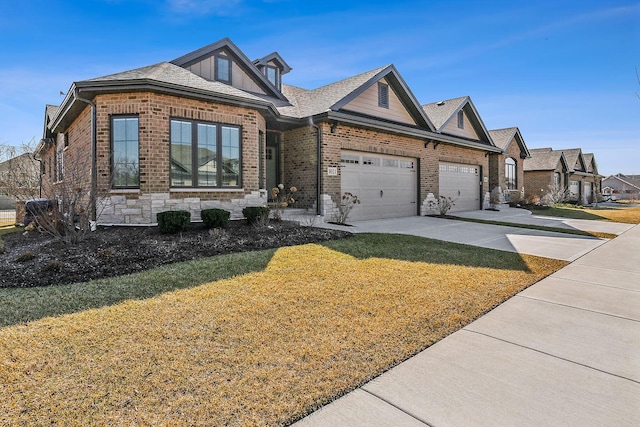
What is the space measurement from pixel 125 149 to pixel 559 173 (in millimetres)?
36427

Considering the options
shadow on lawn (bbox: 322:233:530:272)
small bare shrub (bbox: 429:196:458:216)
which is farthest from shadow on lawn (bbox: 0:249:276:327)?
small bare shrub (bbox: 429:196:458:216)

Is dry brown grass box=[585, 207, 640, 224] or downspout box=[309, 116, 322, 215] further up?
downspout box=[309, 116, 322, 215]

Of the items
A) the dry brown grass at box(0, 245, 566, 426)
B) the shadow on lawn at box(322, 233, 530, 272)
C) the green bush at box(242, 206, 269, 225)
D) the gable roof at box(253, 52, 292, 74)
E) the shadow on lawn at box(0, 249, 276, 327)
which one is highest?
the gable roof at box(253, 52, 292, 74)

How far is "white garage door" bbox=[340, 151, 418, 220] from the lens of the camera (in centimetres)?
1297

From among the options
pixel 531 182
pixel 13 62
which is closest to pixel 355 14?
pixel 13 62

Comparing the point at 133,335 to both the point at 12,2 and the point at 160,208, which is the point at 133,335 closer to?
the point at 160,208

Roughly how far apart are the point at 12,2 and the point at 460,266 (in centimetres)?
1147

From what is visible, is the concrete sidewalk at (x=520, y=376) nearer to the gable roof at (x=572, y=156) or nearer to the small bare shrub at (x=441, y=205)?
the small bare shrub at (x=441, y=205)

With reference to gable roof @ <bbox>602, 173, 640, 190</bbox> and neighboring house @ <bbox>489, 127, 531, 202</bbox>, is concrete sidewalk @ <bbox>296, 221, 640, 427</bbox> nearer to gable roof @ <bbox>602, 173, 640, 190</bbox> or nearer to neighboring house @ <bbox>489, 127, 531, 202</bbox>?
neighboring house @ <bbox>489, 127, 531, 202</bbox>

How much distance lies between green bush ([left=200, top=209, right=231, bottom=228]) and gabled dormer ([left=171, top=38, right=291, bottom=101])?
626 cm

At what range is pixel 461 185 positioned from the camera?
18.6 meters

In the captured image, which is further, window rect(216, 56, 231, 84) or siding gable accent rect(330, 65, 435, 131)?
siding gable accent rect(330, 65, 435, 131)

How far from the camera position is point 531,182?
31.5 m

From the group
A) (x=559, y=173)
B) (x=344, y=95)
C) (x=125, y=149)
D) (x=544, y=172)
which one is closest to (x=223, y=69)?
(x=344, y=95)
